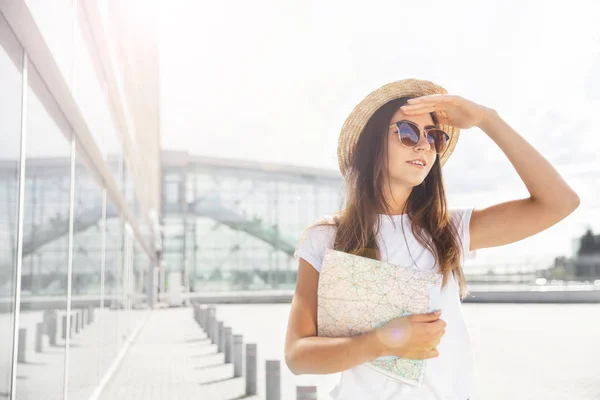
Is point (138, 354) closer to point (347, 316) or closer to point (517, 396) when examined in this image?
point (517, 396)

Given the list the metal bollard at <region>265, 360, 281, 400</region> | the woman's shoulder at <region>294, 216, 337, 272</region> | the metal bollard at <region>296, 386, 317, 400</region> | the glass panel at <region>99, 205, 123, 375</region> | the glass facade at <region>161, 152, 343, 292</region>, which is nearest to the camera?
the woman's shoulder at <region>294, 216, 337, 272</region>

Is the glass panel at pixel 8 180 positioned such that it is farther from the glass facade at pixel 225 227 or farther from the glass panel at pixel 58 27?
the glass facade at pixel 225 227

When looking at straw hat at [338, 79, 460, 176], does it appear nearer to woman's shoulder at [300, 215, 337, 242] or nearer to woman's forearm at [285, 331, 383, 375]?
woman's shoulder at [300, 215, 337, 242]

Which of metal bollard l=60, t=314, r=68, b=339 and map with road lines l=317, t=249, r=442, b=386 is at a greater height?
map with road lines l=317, t=249, r=442, b=386

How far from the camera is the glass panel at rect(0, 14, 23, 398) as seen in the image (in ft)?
8.98

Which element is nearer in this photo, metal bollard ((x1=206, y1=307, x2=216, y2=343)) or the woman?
the woman

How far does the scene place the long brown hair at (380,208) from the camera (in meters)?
1.99

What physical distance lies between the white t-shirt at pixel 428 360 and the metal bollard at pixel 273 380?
4621mm

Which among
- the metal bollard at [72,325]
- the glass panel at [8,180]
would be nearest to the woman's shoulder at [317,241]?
the glass panel at [8,180]

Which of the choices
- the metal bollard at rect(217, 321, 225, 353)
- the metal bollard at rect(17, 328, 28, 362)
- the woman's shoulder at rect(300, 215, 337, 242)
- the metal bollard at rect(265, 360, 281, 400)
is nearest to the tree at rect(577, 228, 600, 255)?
the metal bollard at rect(217, 321, 225, 353)

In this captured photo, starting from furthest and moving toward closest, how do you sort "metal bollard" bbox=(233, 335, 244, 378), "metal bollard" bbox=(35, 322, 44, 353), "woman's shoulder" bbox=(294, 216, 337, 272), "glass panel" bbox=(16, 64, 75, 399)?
"metal bollard" bbox=(233, 335, 244, 378) → "metal bollard" bbox=(35, 322, 44, 353) → "glass panel" bbox=(16, 64, 75, 399) → "woman's shoulder" bbox=(294, 216, 337, 272)

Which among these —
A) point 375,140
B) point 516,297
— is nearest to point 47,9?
point 375,140

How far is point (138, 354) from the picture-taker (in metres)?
12.1

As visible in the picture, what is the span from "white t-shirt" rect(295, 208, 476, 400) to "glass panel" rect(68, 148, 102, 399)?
3936 mm
